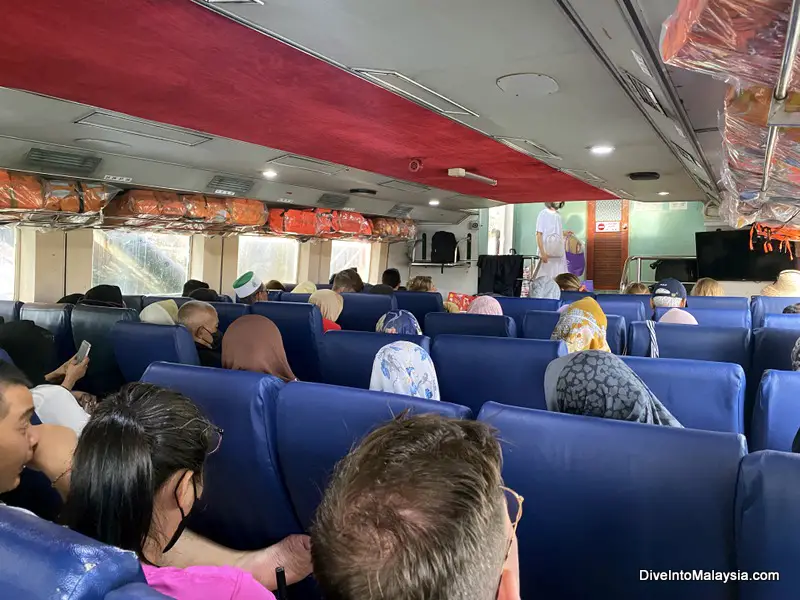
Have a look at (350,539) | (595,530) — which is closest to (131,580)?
(350,539)

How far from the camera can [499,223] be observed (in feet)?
42.3

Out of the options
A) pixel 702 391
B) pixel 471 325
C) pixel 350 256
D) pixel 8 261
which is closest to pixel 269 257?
pixel 350 256

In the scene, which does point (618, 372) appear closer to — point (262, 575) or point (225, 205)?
point (262, 575)

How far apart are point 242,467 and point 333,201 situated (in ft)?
21.6

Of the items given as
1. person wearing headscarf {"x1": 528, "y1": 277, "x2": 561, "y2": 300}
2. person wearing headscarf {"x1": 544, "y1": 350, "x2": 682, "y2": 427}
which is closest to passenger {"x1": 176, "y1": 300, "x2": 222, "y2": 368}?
person wearing headscarf {"x1": 544, "y1": 350, "x2": 682, "y2": 427}

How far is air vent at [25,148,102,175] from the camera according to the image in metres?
4.49

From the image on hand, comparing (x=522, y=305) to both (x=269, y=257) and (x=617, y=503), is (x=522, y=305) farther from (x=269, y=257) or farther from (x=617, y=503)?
(x=269, y=257)

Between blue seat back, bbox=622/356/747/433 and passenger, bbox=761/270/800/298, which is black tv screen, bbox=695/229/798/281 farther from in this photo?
blue seat back, bbox=622/356/747/433

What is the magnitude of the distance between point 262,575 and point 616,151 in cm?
458

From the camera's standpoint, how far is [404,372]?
218 cm

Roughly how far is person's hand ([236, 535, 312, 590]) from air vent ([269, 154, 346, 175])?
4.38 metres

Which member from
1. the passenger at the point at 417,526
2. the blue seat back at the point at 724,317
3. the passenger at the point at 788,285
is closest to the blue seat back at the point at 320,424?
the passenger at the point at 417,526

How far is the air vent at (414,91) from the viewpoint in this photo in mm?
2956

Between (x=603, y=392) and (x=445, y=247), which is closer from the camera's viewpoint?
(x=603, y=392)
